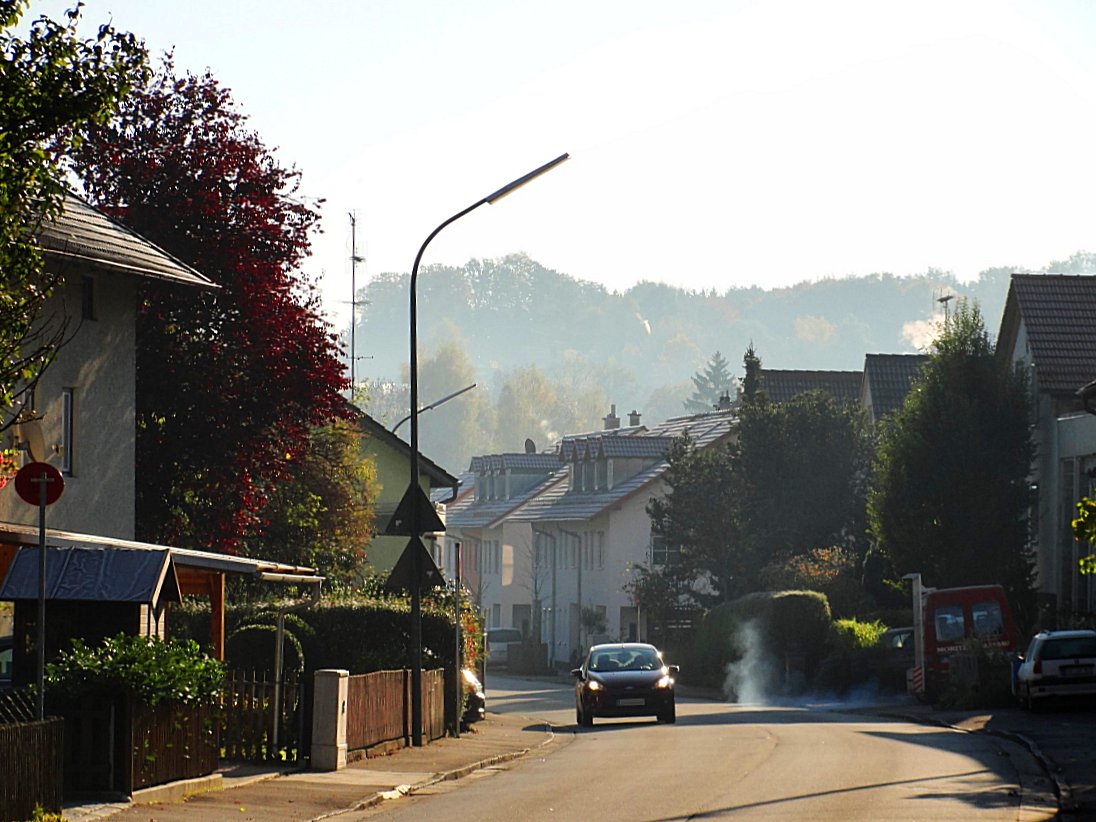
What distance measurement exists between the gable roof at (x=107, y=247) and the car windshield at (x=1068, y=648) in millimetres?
15492

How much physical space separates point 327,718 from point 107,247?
28.5ft

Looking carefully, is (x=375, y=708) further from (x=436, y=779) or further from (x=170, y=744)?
(x=170, y=744)

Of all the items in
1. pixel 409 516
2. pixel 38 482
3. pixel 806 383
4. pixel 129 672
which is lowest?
pixel 129 672

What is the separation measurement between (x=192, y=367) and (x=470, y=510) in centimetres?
7152

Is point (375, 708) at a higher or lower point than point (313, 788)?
higher

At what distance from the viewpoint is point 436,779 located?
22.5 m

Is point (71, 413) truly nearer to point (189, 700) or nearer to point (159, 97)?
point (159, 97)

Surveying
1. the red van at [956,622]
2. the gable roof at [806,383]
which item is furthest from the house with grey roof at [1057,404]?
the gable roof at [806,383]

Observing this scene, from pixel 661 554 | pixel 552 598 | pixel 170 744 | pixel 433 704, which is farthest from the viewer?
pixel 552 598

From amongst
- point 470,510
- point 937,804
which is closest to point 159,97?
point 937,804

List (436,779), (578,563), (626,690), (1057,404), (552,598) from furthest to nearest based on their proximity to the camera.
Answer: (552,598), (578,563), (1057,404), (626,690), (436,779)

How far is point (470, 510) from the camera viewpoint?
102938mm

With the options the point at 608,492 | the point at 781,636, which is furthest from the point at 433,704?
the point at 608,492

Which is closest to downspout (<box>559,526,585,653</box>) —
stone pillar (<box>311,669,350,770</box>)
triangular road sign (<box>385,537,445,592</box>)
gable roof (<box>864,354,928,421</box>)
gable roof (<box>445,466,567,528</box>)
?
gable roof (<box>445,466,567,528</box>)
